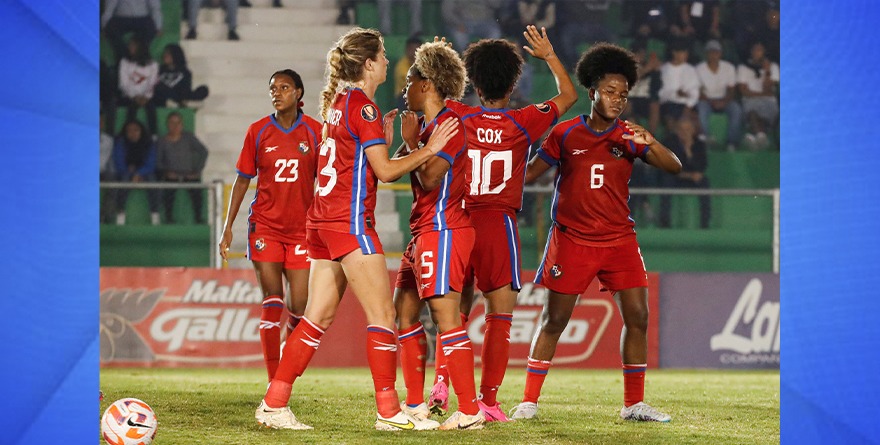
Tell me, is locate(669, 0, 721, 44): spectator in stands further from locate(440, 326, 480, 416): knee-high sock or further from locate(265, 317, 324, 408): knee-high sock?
locate(265, 317, 324, 408): knee-high sock

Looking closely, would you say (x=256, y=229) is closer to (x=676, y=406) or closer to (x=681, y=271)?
(x=676, y=406)

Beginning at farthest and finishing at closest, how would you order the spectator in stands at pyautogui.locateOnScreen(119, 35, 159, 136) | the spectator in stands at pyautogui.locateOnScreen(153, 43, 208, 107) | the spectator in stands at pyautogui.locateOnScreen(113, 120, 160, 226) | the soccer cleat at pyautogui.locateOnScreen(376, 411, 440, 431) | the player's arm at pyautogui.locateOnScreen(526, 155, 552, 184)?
the spectator in stands at pyautogui.locateOnScreen(153, 43, 208, 107), the spectator in stands at pyautogui.locateOnScreen(119, 35, 159, 136), the spectator in stands at pyautogui.locateOnScreen(113, 120, 160, 226), the player's arm at pyautogui.locateOnScreen(526, 155, 552, 184), the soccer cleat at pyautogui.locateOnScreen(376, 411, 440, 431)

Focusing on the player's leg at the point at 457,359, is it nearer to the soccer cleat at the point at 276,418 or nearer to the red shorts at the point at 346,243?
the red shorts at the point at 346,243

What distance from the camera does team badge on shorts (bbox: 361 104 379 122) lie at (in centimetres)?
464

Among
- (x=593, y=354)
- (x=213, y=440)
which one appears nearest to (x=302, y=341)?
(x=213, y=440)

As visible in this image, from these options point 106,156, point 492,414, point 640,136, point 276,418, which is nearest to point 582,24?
point 106,156

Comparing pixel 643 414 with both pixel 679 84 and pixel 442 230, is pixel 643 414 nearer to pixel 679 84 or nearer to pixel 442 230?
pixel 442 230

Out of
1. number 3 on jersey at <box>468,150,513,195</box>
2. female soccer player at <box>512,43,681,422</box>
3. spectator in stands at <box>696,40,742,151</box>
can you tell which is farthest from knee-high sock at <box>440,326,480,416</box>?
spectator in stands at <box>696,40,742,151</box>

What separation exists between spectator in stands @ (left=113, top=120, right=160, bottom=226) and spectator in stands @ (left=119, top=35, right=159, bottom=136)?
26cm

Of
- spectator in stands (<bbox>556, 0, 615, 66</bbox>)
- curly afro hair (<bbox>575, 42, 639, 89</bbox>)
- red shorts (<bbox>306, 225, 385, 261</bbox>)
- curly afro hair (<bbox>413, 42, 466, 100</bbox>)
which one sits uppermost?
spectator in stands (<bbox>556, 0, 615, 66</bbox>)

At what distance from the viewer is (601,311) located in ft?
30.8

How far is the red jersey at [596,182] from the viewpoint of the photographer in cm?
557

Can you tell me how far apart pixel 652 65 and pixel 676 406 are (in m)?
6.42

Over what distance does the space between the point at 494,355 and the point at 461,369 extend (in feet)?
1.69
